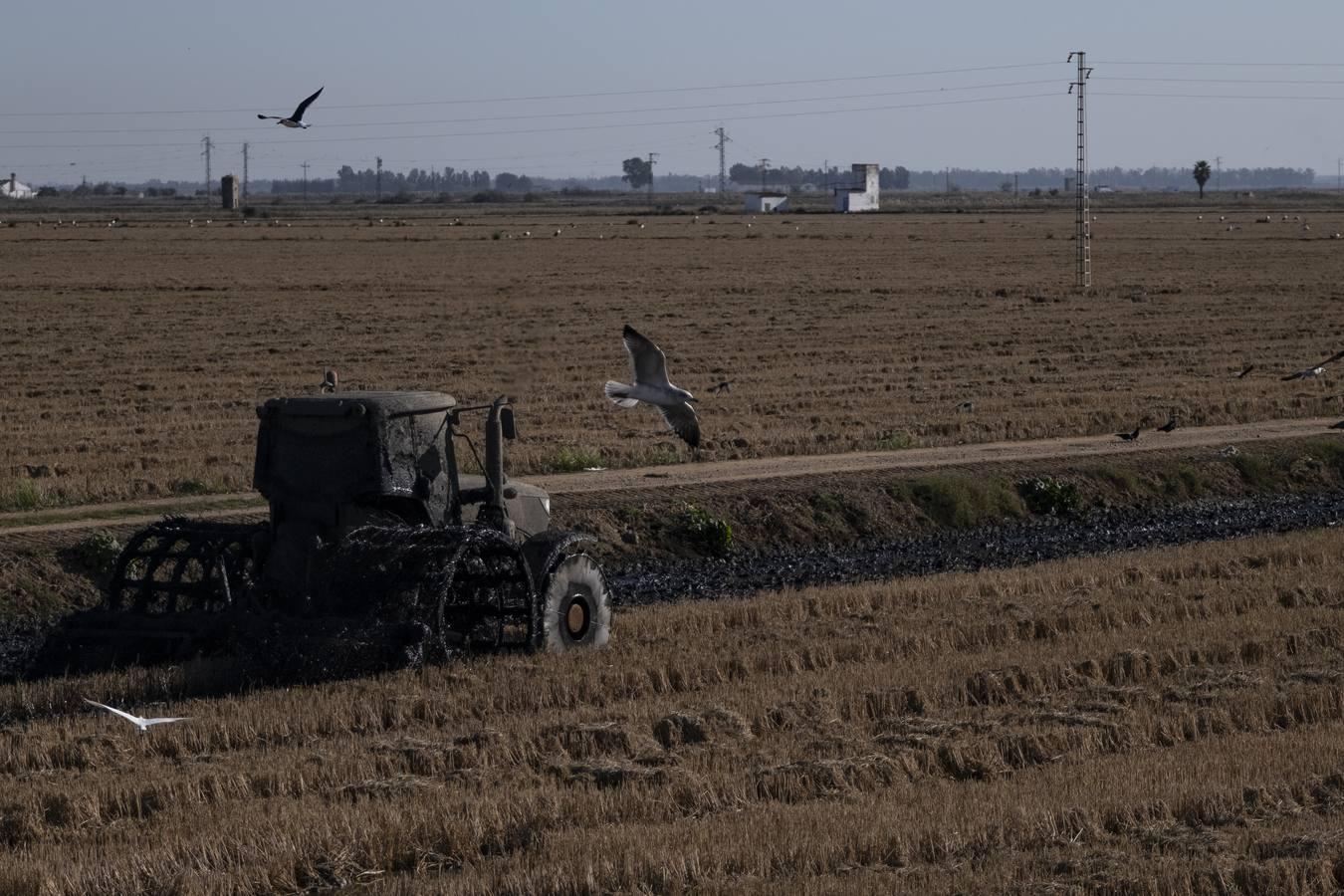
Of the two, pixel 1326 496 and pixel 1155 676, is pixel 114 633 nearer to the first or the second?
pixel 1155 676

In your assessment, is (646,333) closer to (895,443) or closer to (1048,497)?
(895,443)

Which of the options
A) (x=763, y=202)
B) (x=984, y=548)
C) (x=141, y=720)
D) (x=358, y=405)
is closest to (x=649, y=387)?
(x=358, y=405)

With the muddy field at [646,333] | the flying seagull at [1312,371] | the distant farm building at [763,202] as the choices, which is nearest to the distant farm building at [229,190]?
the distant farm building at [763,202]

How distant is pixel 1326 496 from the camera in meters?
24.0

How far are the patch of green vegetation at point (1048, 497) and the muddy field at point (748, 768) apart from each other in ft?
24.3

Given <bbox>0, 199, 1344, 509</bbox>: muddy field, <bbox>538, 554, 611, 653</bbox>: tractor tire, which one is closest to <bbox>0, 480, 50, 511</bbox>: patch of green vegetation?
<bbox>0, 199, 1344, 509</bbox>: muddy field

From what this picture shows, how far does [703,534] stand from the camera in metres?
20.2

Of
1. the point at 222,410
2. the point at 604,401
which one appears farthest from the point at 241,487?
the point at 604,401

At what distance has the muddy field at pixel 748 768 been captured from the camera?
27.5 feet

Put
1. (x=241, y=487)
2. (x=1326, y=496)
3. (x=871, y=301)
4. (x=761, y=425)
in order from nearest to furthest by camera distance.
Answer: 1. (x=241, y=487)
2. (x=1326, y=496)
3. (x=761, y=425)
4. (x=871, y=301)

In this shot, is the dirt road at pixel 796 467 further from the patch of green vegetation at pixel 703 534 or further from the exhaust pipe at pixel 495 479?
the exhaust pipe at pixel 495 479

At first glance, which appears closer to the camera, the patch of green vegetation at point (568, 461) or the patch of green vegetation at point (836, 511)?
the patch of green vegetation at point (836, 511)

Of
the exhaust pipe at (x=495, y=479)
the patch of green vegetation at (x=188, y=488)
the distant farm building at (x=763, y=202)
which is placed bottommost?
the patch of green vegetation at (x=188, y=488)

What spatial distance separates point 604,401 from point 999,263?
3946cm
